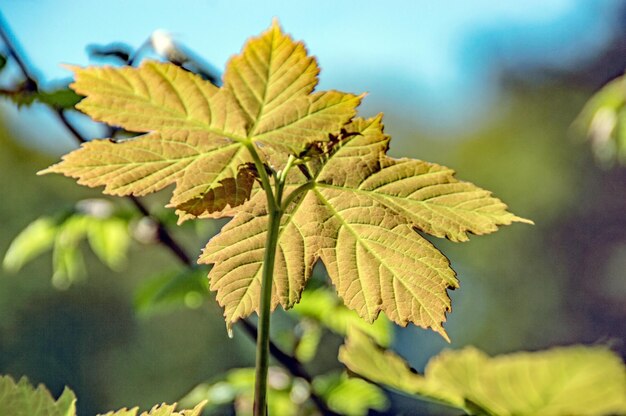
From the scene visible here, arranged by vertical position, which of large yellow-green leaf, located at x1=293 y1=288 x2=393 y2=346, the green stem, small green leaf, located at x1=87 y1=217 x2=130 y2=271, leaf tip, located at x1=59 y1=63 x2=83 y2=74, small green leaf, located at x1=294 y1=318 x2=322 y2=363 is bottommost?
small green leaf, located at x1=87 y1=217 x2=130 y2=271

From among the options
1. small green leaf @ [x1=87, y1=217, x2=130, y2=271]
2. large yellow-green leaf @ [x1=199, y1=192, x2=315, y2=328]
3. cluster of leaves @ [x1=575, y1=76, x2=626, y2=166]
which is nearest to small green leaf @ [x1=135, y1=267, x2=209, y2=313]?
Answer: small green leaf @ [x1=87, y1=217, x2=130, y2=271]

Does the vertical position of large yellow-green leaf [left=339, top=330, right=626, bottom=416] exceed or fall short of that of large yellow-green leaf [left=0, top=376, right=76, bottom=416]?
it exceeds it

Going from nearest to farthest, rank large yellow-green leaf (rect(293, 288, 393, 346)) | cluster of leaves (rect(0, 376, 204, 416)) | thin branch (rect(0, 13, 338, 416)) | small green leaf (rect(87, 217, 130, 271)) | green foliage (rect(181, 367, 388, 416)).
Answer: cluster of leaves (rect(0, 376, 204, 416)), thin branch (rect(0, 13, 338, 416)), green foliage (rect(181, 367, 388, 416)), large yellow-green leaf (rect(293, 288, 393, 346)), small green leaf (rect(87, 217, 130, 271))

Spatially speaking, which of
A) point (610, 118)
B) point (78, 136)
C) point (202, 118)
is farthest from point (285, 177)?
point (610, 118)

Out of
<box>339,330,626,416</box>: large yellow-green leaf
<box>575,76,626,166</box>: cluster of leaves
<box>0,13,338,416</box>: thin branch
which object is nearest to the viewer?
<box>339,330,626,416</box>: large yellow-green leaf

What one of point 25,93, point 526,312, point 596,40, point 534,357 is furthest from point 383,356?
point 596,40

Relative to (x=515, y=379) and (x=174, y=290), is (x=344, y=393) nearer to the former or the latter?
(x=174, y=290)

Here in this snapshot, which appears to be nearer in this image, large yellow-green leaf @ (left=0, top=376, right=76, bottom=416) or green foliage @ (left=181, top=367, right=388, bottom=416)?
large yellow-green leaf @ (left=0, top=376, right=76, bottom=416)

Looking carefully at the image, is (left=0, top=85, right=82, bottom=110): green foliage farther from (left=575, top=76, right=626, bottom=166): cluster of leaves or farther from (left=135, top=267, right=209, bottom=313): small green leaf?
(left=575, top=76, right=626, bottom=166): cluster of leaves
